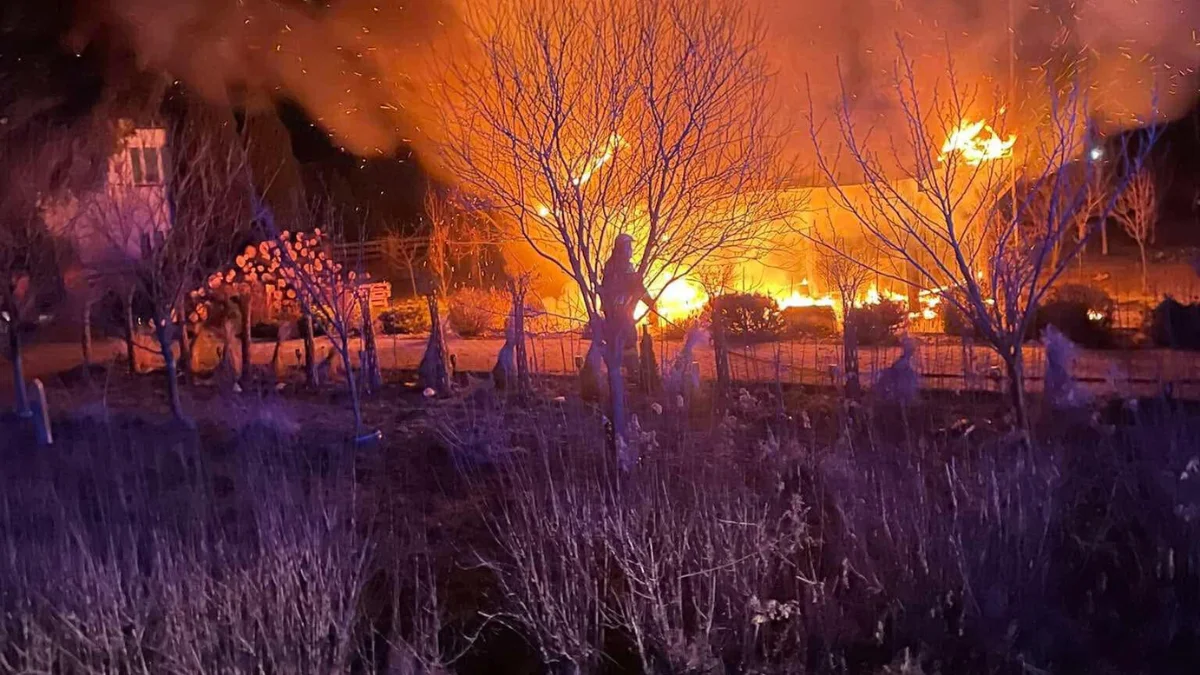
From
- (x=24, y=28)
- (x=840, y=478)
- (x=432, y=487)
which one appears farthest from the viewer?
→ (x=24, y=28)

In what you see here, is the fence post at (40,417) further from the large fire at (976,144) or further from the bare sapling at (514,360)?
the large fire at (976,144)

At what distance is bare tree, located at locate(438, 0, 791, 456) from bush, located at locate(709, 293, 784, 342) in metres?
7.55

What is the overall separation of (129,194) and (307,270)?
5.57 feet

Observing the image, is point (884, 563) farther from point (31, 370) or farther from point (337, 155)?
point (337, 155)

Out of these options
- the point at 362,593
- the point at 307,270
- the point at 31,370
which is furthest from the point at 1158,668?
the point at 31,370

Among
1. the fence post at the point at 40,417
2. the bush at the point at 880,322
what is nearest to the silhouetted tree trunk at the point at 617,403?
the fence post at the point at 40,417

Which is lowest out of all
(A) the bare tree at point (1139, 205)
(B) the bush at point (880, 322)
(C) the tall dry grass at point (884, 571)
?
(C) the tall dry grass at point (884, 571)

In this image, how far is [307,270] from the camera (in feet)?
30.1

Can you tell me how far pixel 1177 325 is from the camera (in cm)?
1180

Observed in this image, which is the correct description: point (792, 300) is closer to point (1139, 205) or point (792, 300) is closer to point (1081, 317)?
point (1081, 317)

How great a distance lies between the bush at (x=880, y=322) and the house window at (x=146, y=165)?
8.40 metres

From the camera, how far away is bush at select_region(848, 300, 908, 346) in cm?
1338

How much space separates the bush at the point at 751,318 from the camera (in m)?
14.3

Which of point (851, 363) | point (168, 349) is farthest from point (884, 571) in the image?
point (168, 349)
